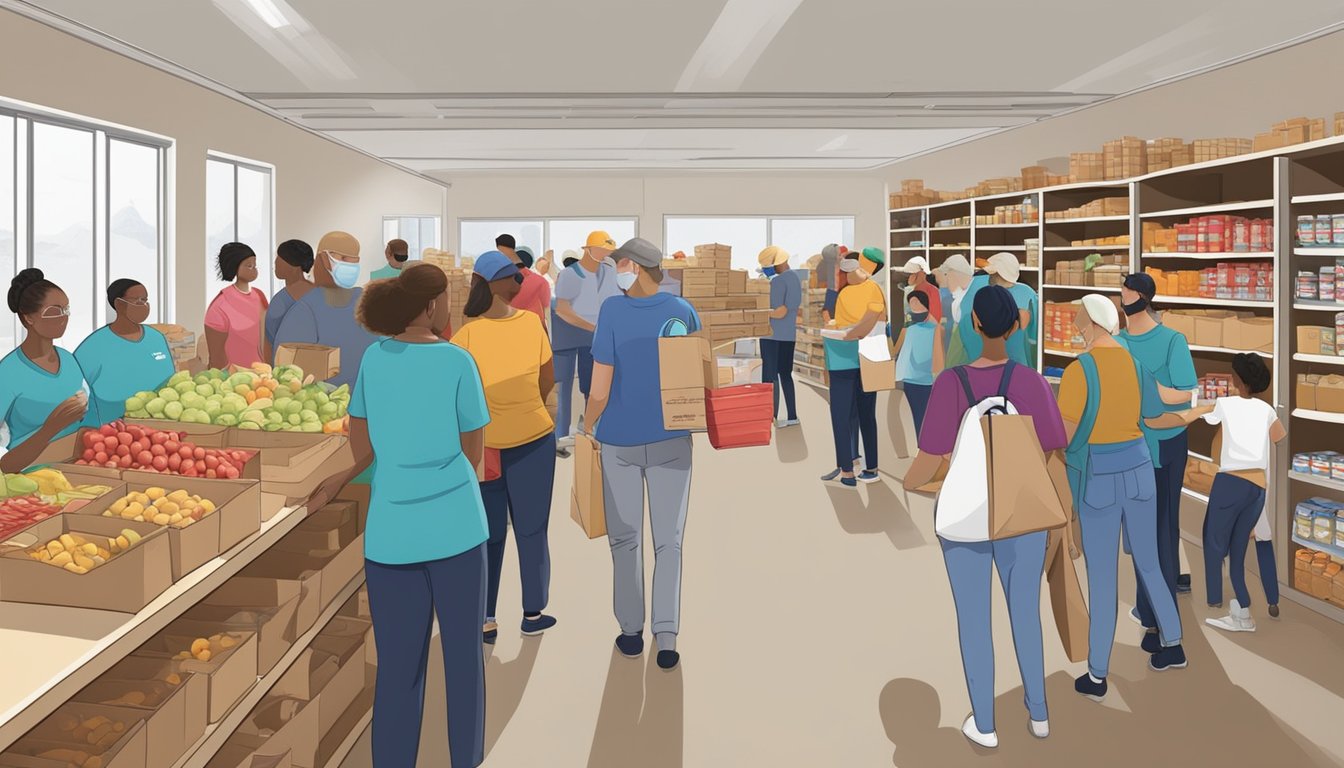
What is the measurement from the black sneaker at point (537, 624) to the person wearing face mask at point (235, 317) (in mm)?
2295

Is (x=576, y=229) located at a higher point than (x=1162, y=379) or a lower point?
higher

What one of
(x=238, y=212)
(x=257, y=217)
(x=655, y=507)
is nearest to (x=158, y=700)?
(x=655, y=507)

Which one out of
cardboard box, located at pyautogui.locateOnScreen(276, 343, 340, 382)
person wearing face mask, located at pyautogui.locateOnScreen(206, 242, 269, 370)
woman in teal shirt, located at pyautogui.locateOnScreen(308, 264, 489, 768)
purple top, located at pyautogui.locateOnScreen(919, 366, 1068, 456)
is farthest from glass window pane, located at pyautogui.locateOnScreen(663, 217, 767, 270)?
woman in teal shirt, located at pyautogui.locateOnScreen(308, 264, 489, 768)

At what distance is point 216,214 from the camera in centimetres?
1070

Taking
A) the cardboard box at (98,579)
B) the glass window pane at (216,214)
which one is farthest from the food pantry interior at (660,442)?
the glass window pane at (216,214)

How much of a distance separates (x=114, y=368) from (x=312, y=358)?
2.78 feet

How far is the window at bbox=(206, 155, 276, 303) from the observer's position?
34.6ft

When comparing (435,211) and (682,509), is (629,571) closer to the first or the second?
(682,509)

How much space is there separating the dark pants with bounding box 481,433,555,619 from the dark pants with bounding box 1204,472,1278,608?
3.20 meters

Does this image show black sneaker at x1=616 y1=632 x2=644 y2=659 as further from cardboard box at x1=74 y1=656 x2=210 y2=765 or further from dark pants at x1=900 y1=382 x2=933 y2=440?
dark pants at x1=900 y1=382 x2=933 y2=440

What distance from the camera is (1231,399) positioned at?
438 cm

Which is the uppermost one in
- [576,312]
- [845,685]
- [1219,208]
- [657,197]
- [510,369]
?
[657,197]

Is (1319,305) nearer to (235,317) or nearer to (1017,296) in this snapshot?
(1017,296)

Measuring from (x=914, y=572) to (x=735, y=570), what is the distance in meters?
1.04
